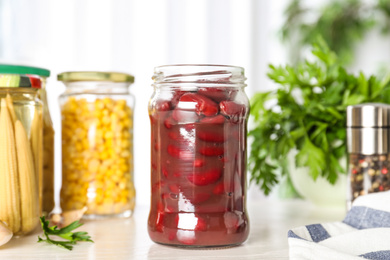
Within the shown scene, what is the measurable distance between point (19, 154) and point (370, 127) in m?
0.58

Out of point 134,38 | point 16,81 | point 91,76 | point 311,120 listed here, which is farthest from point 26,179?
point 134,38

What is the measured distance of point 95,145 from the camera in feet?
3.05

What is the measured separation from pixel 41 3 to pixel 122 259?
2263 millimetres

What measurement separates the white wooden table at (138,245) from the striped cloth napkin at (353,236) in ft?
0.18

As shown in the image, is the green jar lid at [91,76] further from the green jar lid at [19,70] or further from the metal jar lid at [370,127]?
the metal jar lid at [370,127]

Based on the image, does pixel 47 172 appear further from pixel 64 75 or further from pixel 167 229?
pixel 167 229

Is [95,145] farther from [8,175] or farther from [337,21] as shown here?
[337,21]

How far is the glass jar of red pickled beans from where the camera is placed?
70 cm

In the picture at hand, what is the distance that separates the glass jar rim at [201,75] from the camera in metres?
0.72

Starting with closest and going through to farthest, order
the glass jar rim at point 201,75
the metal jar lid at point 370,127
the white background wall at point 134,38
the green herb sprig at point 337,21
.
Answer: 1. the glass jar rim at point 201,75
2. the metal jar lid at point 370,127
3. the white background wall at point 134,38
4. the green herb sprig at point 337,21

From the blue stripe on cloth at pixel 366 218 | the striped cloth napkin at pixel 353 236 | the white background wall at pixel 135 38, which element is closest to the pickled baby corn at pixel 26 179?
the striped cloth napkin at pixel 353 236

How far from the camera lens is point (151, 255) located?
0.67 m

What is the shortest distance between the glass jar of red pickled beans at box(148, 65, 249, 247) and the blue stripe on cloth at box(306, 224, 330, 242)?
0.09 m

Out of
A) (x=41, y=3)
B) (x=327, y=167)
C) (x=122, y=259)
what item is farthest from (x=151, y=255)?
(x=41, y=3)
